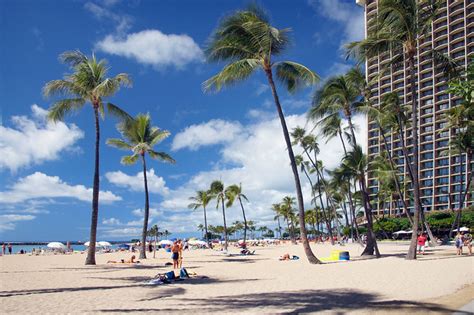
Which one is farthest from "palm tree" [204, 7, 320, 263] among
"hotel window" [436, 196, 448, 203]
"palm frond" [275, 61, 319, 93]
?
"hotel window" [436, 196, 448, 203]

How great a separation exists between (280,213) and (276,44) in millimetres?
93477

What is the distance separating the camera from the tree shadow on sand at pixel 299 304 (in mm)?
9438

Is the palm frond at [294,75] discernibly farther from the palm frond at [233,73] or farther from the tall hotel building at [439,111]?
the tall hotel building at [439,111]

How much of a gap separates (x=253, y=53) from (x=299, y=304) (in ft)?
47.7

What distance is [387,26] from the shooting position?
74.7 ft

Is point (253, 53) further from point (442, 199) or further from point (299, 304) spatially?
point (442, 199)

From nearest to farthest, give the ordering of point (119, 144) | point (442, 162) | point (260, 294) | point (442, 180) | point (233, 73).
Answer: point (260, 294)
point (233, 73)
point (119, 144)
point (442, 180)
point (442, 162)

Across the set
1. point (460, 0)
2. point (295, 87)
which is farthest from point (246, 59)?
point (460, 0)

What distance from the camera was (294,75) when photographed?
22.7m

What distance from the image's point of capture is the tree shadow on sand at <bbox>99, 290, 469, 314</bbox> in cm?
944

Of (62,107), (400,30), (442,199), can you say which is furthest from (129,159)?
(442,199)

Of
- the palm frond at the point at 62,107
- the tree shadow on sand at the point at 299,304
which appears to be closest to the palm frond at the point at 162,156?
the palm frond at the point at 62,107

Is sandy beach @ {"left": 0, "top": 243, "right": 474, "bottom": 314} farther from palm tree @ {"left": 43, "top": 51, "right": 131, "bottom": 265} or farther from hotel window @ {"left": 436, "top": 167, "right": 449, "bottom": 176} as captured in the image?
hotel window @ {"left": 436, "top": 167, "right": 449, "bottom": 176}

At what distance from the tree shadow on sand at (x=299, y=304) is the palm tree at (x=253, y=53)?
9.68 metres
